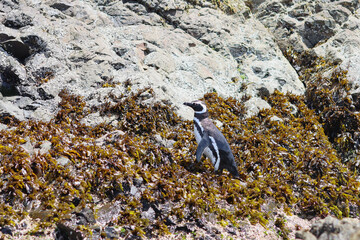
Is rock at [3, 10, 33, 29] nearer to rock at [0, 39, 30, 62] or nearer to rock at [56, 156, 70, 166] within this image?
rock at [0, 39, 30, 62]

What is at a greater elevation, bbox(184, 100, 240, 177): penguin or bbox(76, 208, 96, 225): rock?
bbox(184, 100, 240, 177): penguin

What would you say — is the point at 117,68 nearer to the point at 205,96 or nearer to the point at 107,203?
the point at 205,96

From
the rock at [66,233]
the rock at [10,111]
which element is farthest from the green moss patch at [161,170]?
the rock at [10,111]

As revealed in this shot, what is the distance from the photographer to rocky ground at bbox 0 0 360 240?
13.3ft

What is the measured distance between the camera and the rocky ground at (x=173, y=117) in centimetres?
406

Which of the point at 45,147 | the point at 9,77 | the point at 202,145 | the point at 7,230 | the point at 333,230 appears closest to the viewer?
the point at 333,230

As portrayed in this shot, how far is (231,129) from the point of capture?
22.3 feet

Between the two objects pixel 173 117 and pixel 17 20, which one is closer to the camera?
pixel 173 117

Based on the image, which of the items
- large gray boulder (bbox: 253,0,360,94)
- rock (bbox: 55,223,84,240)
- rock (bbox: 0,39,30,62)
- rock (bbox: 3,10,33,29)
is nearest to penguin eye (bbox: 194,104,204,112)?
rock (bbox: 55,223,84,240)

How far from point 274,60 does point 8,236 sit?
8.40 metres

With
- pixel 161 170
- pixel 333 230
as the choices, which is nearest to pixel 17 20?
pixel 161 170

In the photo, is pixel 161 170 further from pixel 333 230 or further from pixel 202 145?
pixel 333 230

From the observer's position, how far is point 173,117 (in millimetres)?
6586


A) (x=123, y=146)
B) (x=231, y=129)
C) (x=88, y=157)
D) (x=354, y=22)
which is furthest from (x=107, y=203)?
(x=354, y=22)
